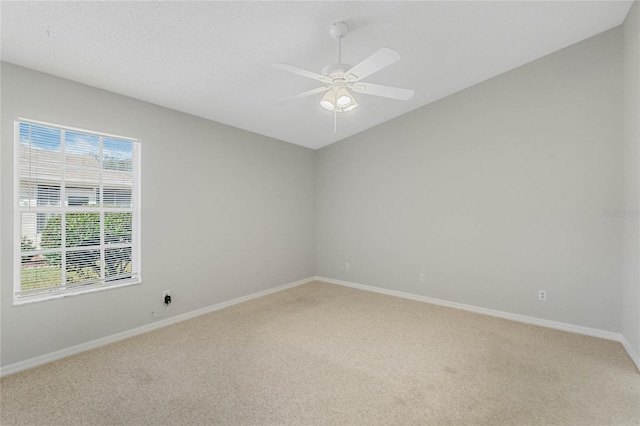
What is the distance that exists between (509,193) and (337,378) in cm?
300

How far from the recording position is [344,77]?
211 centimetres

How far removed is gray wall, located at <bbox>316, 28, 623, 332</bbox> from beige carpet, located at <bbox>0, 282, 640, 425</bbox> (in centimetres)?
58

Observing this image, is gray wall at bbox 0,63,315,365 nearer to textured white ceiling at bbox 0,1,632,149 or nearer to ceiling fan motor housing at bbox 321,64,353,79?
textured white ceiling at bbox 0,1,632,149

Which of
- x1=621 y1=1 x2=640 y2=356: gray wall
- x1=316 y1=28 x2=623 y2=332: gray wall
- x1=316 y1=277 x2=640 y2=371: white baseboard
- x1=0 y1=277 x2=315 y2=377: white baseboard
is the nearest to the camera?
x1=0 y1=277 x2=315 y2=377: white baseboard

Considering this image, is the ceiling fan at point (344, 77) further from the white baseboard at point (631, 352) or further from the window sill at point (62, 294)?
the white baseboard at point (631, 352)

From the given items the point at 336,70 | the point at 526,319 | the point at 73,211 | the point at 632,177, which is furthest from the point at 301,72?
the point at 526,319

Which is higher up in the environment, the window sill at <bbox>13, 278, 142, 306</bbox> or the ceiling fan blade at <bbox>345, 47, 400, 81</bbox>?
the ceiling fan blade at <bbox>345, 47, 400, 81</bbox>

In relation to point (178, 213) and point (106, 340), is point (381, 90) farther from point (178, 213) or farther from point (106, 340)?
point (106, 340)

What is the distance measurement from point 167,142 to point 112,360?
2267 mm

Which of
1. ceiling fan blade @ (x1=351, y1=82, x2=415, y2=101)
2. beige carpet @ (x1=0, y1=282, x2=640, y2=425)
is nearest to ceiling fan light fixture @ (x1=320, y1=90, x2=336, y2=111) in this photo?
ceiling fan blade @ (x1=351, y1=82, x2=415, y2=101)

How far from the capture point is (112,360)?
2504 millimetres

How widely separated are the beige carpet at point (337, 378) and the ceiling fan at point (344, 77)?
2248 millimetres

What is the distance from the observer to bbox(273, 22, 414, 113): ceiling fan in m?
1.89

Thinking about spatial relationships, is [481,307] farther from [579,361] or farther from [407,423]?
[407,423]
